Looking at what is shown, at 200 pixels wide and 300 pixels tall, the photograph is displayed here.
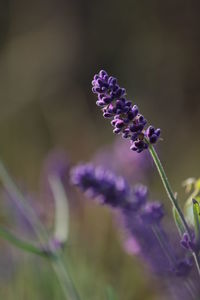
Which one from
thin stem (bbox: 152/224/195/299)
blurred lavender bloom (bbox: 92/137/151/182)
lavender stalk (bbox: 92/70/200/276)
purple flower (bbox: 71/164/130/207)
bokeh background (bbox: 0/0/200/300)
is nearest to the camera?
lavender stalk (bbox: 92/70/200/276)

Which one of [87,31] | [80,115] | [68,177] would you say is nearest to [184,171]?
[80,115]

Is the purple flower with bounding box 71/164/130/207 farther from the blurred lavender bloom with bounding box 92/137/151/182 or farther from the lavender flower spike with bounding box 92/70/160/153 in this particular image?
the blurred lavender bloom with bounding box 92/137/151/182

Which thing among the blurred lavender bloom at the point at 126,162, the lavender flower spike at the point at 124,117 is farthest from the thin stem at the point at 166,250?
the blurred lavender bloom at the point at 126,162

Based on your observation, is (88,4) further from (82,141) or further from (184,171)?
(184,171)

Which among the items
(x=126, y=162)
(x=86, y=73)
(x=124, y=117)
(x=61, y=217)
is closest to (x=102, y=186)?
(x=124, y=117)

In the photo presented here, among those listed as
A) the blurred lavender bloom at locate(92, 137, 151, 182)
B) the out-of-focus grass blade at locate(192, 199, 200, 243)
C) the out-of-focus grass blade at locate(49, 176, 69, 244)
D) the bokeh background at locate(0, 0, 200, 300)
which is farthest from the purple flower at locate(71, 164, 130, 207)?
the bokeh background at locate(0, 0, 200, 300)
